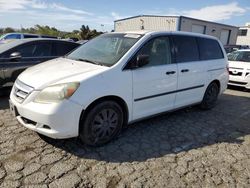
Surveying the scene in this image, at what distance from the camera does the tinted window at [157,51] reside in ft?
12.5

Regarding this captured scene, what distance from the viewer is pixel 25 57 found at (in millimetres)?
5609

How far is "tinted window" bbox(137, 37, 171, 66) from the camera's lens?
12.5ft

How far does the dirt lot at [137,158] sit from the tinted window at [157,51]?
4.07ft

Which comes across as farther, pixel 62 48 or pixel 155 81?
pixel 62 48

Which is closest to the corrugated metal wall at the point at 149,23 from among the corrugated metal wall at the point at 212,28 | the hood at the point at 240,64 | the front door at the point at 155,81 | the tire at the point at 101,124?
the corrugated metal wall at the point at 212,28

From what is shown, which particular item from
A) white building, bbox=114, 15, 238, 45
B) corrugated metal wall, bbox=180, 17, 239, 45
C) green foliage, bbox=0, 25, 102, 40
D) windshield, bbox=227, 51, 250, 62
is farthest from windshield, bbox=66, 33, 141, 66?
green foliage, bbox=0, 25, 102, 40

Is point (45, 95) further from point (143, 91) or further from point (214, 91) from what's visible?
point (214, 91)

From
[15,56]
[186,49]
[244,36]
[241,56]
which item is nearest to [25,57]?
[15,56]

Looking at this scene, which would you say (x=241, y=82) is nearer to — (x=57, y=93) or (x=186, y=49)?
(x=186, y=49)

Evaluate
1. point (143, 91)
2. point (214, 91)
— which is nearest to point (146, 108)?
point (143, 91)

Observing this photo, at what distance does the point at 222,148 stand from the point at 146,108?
1365mm

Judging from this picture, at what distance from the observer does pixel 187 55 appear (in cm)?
452

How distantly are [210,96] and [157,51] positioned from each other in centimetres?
220

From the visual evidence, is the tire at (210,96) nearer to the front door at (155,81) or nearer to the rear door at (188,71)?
the rear door at (188,71)
